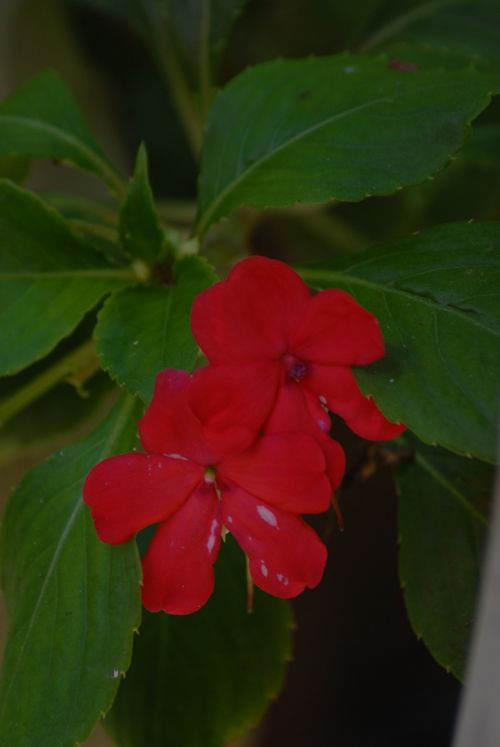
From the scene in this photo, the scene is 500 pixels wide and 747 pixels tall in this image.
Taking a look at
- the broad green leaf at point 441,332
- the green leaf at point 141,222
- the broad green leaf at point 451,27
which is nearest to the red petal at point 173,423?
the broad green leaf at point 441,332

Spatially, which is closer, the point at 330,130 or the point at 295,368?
the point at 295,368

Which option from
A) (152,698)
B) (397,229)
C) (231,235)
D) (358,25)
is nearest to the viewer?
(152,698)

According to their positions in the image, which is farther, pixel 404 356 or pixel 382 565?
pixel 382 565

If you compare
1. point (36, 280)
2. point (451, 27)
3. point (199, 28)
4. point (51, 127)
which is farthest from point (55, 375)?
point (451, 27)

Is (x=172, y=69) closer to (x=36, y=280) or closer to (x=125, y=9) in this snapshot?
(x=125, y=9)

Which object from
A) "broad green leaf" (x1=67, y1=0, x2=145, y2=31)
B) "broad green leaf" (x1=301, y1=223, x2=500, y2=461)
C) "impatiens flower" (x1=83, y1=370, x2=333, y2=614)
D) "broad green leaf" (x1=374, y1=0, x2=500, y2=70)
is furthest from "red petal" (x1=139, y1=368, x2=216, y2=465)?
"broad green leaf" (x1=67, y1=0, x2=145, y2=31)

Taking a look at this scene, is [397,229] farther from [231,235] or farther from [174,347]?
[174,347]

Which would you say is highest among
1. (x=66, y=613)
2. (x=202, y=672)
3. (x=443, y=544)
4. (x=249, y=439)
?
(x=249, y=439)

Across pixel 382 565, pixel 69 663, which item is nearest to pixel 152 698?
pixel 69 663
